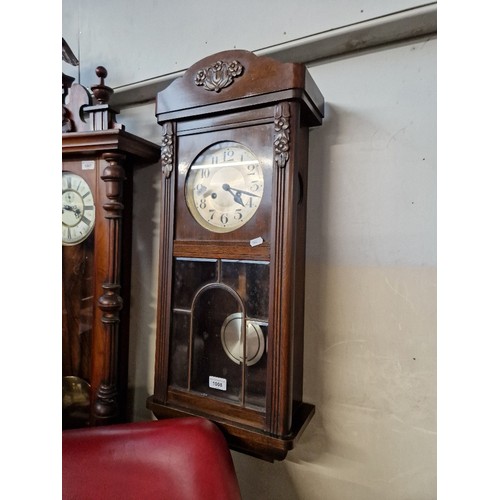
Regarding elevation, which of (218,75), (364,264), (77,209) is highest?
(218,75)

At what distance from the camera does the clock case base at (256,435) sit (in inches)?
28.5

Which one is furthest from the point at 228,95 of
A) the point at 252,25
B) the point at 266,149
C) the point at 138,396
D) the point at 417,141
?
the point at 138,396

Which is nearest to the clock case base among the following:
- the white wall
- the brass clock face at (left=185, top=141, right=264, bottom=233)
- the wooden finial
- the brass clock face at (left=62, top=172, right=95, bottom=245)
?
the white wall

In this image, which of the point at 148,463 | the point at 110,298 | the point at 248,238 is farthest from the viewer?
the point at 110,298

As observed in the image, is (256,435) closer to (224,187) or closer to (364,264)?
(364,264)

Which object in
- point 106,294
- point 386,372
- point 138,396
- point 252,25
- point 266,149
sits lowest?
point 138,396

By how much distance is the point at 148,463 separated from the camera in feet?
2.23

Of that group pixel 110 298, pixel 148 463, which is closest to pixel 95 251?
pixel 110 298

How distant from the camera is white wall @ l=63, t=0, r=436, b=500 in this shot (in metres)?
0.81

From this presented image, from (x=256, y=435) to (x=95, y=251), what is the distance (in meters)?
0.72

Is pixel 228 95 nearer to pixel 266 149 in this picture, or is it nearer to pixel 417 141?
pixel 266 149
